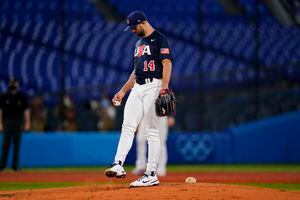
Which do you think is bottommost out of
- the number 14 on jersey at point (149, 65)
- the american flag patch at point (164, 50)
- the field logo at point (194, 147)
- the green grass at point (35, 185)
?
the green grass at point (35, 185)

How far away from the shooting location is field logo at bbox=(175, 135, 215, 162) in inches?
735

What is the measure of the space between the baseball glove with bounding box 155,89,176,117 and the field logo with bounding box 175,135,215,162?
34.4 ft

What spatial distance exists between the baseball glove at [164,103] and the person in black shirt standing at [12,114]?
7.78m

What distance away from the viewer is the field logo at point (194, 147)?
18672 millimetres

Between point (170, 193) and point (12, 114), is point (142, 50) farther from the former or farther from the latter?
point (12, 114)

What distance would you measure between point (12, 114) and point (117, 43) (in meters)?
7.06

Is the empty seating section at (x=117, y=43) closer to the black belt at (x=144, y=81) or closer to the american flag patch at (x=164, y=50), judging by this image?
the black belt at (x=144, y=81)

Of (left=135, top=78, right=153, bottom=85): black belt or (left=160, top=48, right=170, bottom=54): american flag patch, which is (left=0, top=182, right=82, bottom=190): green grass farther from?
Result: (left=160, top=48, right=170, bottom=54): american flag patch

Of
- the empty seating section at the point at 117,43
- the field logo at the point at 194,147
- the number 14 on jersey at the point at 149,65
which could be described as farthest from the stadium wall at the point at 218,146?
the number 14 on jersey at the point at 149,65

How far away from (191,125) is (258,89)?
6.40 feet

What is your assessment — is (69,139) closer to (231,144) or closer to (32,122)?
(32,122)

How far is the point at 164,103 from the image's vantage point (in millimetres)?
8062

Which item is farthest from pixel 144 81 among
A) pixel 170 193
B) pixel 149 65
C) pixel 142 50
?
pixel 170 193

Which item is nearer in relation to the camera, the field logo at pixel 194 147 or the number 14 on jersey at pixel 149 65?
the number 14 on jersey at pixel 149 65
